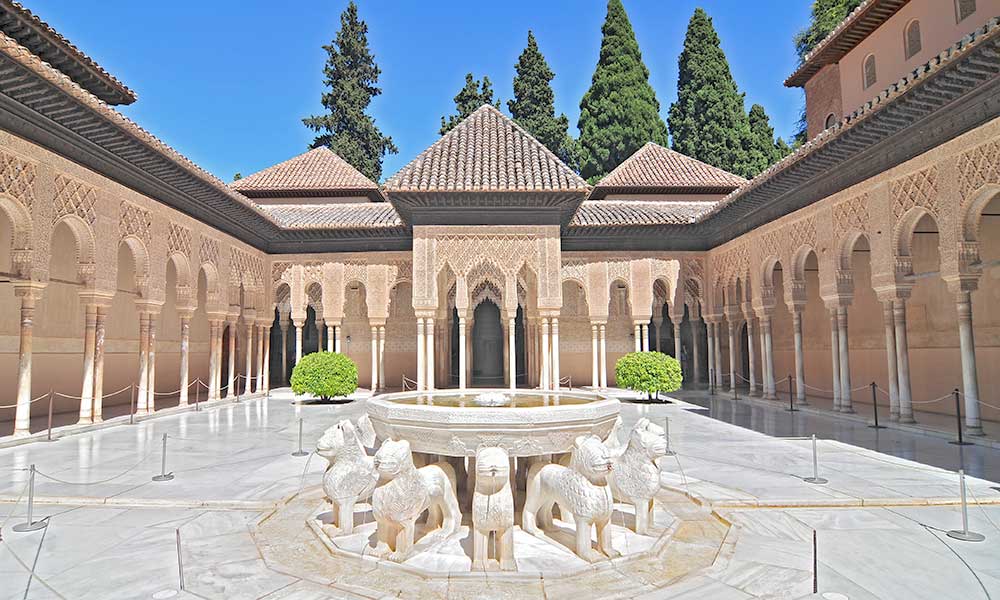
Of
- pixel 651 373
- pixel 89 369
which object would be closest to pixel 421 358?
pixel 651 373

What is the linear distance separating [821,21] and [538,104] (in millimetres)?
13787

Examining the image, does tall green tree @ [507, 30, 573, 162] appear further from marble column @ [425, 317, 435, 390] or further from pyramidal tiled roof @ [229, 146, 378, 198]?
marble column @ [425, 317, 435, 390]

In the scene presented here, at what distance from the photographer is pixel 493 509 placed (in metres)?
3.59

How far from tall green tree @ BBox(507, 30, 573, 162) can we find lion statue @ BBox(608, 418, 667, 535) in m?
28.2

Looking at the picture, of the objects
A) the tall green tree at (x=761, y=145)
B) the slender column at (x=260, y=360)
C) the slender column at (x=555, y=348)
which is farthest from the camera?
the tall green tree at (x=761, y=145)

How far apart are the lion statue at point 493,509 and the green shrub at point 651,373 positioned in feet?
36.3

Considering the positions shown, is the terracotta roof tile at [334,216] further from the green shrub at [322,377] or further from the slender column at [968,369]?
the slender column at [968,369]

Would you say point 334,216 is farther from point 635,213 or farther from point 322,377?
point 635,213

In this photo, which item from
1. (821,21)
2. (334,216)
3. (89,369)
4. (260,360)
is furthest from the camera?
(821,21)

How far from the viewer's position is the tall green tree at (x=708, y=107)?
28.2m

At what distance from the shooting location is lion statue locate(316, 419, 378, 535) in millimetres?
4309

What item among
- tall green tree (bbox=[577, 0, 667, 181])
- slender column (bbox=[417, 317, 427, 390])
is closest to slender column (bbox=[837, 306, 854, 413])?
slender column (bbox=[417, 317, 427, 390])

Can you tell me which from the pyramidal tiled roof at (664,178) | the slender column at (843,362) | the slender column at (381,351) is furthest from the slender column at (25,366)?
the pyramidal tiled roof at (664,178)

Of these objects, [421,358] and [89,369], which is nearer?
[89,369]
